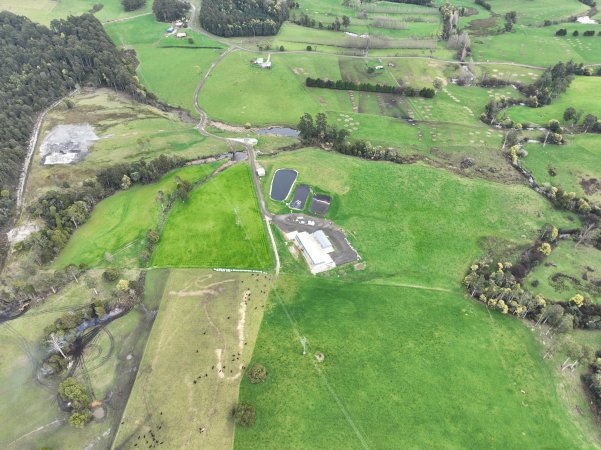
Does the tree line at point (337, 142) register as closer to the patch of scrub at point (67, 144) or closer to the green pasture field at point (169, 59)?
the green pasture field at point (169, 59)

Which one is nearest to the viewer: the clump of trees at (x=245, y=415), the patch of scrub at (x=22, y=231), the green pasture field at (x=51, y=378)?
the clump of trees at (x=245, y=415)

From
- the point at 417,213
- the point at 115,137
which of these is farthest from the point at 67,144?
the point at 417,213

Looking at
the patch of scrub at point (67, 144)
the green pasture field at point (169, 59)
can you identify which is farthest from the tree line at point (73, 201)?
the green pasture field at point (169, 59)

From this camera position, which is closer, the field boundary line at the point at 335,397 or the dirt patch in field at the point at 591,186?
the field boundary line at the point at 335,397

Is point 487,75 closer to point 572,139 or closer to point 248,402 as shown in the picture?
point 572,139

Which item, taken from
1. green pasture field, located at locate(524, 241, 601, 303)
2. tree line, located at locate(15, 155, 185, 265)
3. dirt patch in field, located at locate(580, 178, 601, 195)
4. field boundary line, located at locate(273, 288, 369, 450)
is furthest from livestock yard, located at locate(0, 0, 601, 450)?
dirt patch in field, located at locate(580, 178, 601, 195)

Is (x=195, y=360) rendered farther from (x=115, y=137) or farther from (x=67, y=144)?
(x=67, y=144)

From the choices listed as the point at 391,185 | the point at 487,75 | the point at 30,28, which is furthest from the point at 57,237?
the point at 487,75

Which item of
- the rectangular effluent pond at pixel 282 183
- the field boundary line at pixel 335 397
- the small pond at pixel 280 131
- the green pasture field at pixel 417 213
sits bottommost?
the field boundary line at pixel 335 397
